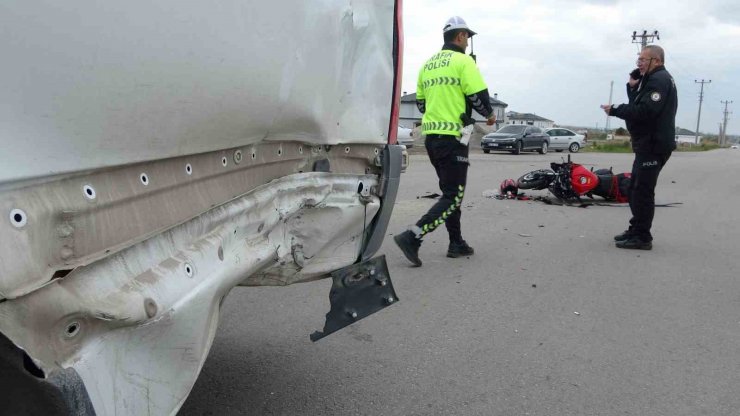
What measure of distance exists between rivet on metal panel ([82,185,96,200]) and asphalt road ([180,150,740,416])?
1.62 m

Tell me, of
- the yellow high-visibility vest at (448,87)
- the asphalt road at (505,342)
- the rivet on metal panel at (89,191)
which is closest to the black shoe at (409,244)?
the asphalt road at (505,342)

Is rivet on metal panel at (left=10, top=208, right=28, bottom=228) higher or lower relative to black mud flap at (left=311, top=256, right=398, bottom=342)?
higher

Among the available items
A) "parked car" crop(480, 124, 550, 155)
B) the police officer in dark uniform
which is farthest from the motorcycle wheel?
"parked car" crop(480, 124, 550, 155)

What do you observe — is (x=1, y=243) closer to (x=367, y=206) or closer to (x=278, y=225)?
(x=278, y=225)

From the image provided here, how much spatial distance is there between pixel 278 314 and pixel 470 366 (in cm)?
138

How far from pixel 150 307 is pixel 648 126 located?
5475 mm

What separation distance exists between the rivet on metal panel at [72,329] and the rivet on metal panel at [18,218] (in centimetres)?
24

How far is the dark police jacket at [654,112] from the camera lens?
18.6ft

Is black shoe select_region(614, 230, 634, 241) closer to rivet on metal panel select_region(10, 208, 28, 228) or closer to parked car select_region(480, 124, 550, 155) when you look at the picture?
rivet on metal panel select_region(10, 208, 28, 228)

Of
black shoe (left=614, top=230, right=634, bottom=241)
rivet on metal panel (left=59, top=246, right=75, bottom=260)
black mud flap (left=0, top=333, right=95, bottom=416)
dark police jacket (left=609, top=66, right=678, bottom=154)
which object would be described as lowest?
black shoe (left=614, top=230, right=634, bottom=241)

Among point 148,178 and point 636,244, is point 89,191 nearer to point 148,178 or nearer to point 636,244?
point 148,178

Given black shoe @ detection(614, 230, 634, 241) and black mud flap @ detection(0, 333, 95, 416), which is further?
black shoe @ detection(614, 230, 634, 241)

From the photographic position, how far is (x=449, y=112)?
513 centimetres

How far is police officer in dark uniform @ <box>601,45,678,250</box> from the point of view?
5695 mm
